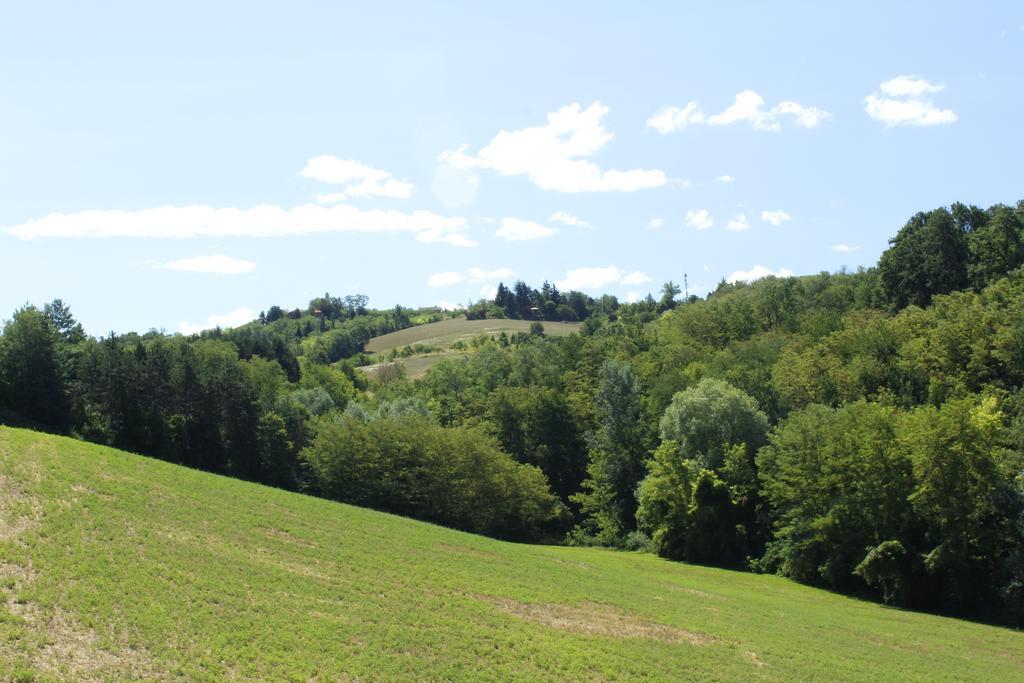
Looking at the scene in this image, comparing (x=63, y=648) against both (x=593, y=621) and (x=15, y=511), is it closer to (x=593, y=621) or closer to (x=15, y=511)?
(x=15, y=511)

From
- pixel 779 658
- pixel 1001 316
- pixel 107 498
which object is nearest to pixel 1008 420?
pixel 1001 316

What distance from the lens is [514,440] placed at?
320 feet

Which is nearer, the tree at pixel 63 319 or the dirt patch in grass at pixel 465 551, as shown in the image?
the dirt patch in grass at pixel 465 551

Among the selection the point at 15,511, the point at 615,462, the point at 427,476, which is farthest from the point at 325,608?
the point at 615,462

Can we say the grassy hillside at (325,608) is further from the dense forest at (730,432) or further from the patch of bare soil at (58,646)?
the dense forest at (730,432)

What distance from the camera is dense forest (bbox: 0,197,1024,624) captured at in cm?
4975

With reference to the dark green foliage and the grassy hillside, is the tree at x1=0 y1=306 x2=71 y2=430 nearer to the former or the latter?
the dark green foliage

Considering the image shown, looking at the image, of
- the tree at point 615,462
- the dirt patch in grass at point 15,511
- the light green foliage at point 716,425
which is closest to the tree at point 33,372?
the dirt patch in grass at point 15,511

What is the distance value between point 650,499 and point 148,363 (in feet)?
187

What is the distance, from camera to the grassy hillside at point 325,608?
21766 millimetres

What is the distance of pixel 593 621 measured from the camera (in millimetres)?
32094

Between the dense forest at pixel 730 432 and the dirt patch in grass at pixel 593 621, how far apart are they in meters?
24.4

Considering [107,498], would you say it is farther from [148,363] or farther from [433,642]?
[148,363]

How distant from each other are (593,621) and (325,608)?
11249mm
